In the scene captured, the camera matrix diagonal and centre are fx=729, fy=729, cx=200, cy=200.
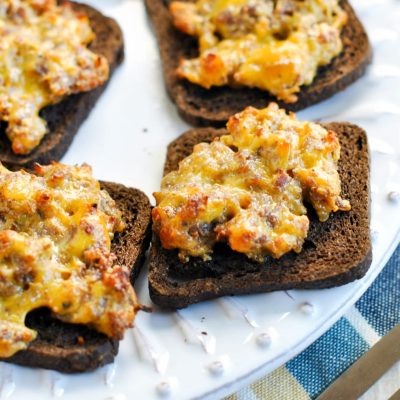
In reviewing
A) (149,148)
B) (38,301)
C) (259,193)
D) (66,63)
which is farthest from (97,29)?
(38,301)

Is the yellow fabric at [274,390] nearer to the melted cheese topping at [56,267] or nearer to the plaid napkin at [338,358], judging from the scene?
the plaid napkin at [338,358]

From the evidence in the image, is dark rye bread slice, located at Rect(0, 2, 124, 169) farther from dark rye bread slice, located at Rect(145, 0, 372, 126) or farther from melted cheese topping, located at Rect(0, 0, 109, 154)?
dark rye bread slice, located at Rect(145, 0, 372, 126)

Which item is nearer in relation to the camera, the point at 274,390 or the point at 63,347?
the point at 63,347

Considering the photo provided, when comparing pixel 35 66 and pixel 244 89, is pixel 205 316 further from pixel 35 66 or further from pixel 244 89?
pixel 35 66

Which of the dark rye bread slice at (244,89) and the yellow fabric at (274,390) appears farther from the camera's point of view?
the dark rye bread slice at (244,89)

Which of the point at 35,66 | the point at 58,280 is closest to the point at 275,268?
the point at 58,280

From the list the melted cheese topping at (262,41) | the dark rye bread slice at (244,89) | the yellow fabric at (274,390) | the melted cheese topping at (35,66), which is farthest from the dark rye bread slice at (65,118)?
the yellow fabric at (274,390)

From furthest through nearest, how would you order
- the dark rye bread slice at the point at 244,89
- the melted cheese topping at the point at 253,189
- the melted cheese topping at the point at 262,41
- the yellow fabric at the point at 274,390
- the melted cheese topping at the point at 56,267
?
the dark rye bread slice at the point at 244,89
the melted cheese topping at the point at 262,41
the yellow fabric at the point at 274,390
the melted cheese topping at the point at 253,189
the melted cheese topping at the point at 56,267
